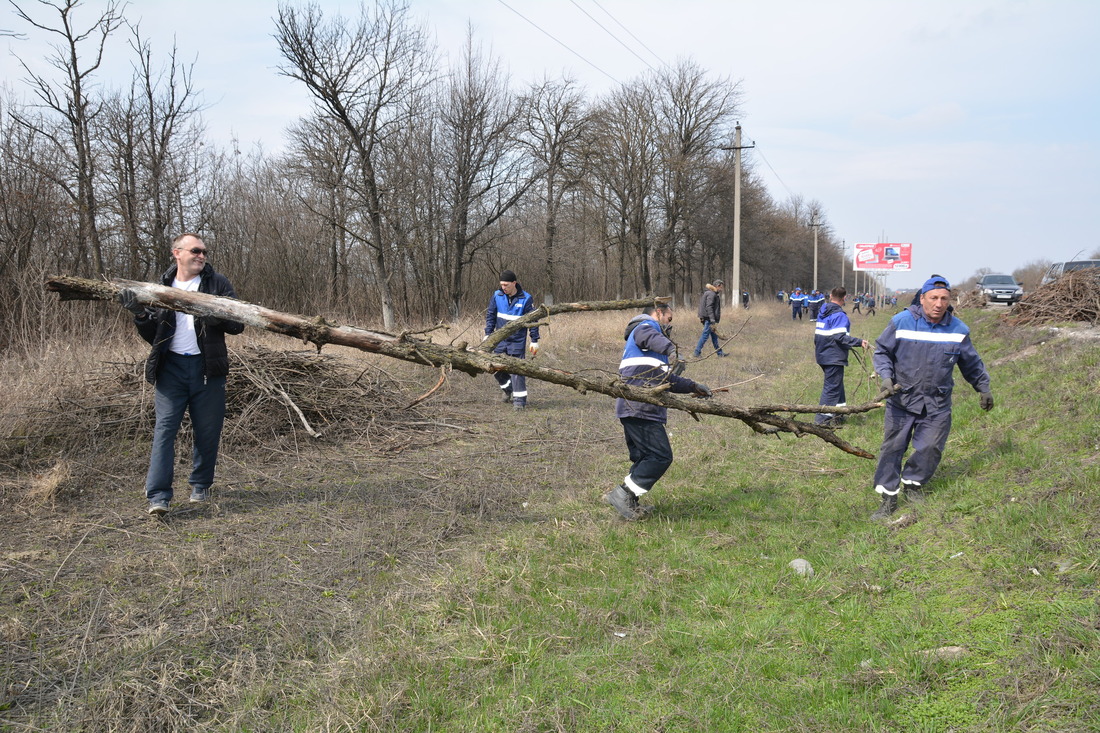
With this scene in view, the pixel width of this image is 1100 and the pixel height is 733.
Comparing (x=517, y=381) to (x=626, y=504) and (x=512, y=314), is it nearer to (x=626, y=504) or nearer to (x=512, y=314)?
(x=512, y=314)

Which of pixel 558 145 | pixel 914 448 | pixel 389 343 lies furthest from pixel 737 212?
pixel 389 343

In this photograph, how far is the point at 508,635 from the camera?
3289 mm

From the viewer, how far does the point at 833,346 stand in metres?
8.16

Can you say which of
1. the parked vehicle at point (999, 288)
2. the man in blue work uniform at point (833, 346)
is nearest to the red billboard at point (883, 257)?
the parked vehicle at point (999, 288)

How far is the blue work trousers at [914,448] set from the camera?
503 centimetres

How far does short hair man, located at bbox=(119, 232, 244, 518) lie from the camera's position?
15.3ft

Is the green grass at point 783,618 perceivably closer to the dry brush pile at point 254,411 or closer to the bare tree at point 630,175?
the dry brush pile at point 254,411

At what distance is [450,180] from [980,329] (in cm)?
1730

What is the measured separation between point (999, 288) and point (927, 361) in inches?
1181

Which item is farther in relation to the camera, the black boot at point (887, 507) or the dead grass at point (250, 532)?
the black boot at point (887, 507)

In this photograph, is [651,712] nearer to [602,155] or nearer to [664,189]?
[602,155]

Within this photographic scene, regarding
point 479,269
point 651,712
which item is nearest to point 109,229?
point 651,712

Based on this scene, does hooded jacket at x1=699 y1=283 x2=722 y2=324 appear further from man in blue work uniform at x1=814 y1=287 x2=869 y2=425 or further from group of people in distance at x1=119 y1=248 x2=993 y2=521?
group of people in distance at x1=119 y1=248 x2=993 y2=521

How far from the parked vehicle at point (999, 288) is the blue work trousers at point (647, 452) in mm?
29040
